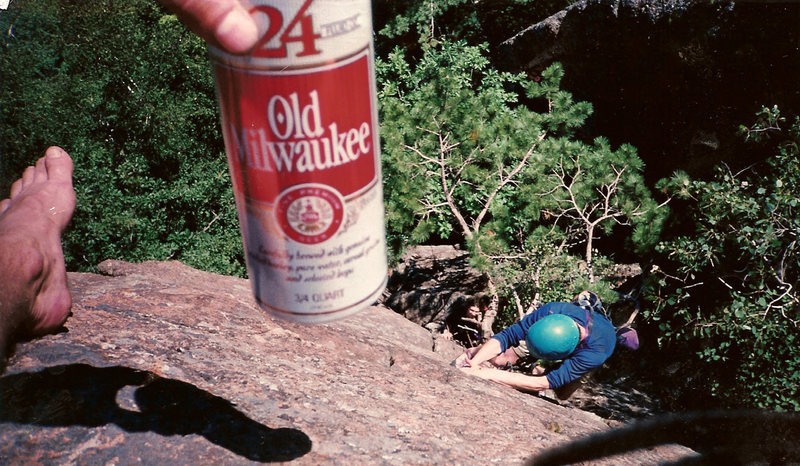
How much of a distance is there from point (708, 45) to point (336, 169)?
7.15 metres

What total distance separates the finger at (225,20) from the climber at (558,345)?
3.61 m

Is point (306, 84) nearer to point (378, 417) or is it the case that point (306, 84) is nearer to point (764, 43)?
point (378, 417)

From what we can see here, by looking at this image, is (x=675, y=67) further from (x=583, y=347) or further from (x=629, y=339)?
(x=583, y=347)

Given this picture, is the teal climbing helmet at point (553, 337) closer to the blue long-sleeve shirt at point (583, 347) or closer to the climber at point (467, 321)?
the blue long-sleeve shirt at point (583, 347)

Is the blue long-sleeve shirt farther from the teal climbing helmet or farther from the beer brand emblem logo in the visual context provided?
the beer brand emblem logo

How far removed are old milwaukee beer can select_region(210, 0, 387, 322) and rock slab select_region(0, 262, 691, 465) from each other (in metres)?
1.12

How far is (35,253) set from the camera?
2.85m

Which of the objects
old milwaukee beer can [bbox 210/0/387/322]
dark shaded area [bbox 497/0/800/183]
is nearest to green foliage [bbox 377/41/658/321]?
dark shaded area [bbox 497/0/800/183]

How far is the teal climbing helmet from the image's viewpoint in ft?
15.1

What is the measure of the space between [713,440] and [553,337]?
6.66 feet

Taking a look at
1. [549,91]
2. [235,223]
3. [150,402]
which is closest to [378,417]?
[150,402]

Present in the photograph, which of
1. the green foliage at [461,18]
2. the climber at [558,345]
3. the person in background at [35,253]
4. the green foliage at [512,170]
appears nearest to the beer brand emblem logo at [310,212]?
the person in background at [35,253]

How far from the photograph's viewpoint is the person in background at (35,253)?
2.71m

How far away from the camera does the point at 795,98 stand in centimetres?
681
